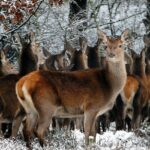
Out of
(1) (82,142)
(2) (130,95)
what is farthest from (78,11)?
(1) (82,142)

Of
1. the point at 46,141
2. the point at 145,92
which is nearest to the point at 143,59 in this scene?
the point at 145,92

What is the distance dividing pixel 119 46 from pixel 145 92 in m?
3.37

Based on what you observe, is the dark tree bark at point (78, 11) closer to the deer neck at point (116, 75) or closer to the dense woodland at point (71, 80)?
the dense woodland at point (71, 80)

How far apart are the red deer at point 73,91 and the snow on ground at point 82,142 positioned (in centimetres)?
24

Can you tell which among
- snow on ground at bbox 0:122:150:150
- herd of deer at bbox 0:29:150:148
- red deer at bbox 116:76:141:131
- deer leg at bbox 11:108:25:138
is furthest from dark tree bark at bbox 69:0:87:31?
deer leg at bbox 11:108:25:138

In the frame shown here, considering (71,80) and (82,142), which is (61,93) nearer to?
(71,80)

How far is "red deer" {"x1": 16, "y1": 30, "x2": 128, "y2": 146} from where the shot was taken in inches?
377

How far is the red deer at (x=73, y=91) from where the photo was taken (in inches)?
377

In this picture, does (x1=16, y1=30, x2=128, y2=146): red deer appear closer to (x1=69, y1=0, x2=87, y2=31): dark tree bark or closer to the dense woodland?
the dense woodland

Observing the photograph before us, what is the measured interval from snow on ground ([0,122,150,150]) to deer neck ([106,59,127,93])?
0.89 m

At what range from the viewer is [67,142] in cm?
1010

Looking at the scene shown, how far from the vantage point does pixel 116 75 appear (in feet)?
33.9

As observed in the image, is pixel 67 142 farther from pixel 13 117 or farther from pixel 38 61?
pixel 38 61

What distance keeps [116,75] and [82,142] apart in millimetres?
1201
